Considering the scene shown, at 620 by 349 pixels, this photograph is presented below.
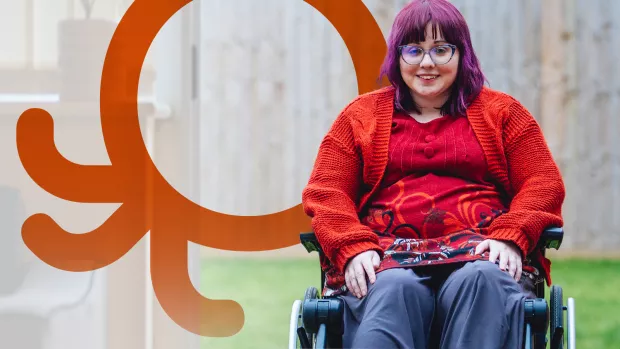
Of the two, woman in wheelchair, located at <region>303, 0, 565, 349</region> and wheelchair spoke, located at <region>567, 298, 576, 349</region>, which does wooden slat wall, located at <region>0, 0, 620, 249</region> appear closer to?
woman in wheelchair, located at <region>303, 0, 565, 349</region>

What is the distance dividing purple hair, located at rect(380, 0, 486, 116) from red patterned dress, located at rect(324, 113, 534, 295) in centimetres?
5

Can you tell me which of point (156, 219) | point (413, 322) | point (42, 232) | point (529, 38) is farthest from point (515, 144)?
point (529, 38)

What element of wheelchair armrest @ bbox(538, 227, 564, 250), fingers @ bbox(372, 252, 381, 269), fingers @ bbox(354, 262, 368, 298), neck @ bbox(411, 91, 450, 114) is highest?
neck @ bbox(411, 91, 450, 114)

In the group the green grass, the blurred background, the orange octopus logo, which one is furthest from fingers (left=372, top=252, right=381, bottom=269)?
the blurred background

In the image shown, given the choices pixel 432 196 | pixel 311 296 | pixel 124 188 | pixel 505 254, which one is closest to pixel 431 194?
pixel 432 196

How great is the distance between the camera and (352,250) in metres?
1.94

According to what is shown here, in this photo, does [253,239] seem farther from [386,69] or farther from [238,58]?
[386,69]

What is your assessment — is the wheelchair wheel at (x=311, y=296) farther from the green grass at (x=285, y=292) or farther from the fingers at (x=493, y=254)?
the green grass at (x=285, y=292)

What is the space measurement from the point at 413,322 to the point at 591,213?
281cm

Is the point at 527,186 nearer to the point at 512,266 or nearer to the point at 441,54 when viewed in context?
the point at 512,266

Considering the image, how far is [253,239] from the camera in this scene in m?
4.51

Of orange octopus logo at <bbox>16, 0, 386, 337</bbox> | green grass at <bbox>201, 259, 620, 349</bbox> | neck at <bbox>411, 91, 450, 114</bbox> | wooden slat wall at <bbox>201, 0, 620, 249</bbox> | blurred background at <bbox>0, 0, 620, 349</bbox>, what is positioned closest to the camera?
neck at <bbox>411, 91, 450, 114</bbox>

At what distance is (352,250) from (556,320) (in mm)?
417

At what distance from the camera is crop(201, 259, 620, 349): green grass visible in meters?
3.51
